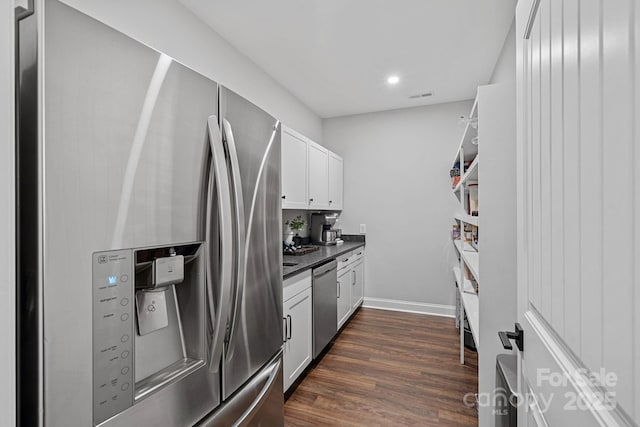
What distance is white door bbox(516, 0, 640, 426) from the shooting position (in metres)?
0.38

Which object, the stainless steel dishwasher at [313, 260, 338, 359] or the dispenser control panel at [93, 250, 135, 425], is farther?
the stainless steel dishwasher at [313, 260, 338, 359]

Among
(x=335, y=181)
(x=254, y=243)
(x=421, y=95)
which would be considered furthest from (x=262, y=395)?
(x=421, y=95)

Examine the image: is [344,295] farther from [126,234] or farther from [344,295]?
[126,234]

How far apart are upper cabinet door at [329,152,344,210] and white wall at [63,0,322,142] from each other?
2.84 feet

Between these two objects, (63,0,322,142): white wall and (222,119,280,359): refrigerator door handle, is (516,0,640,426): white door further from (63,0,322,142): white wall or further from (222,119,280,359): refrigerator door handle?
(63,0,322,142): white wall

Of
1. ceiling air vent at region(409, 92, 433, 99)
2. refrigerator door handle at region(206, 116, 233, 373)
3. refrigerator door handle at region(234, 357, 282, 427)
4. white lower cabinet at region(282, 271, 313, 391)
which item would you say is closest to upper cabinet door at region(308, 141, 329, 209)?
white lower cabinet at region(282, 271, 313, 391)

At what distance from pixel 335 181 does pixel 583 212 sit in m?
3.40

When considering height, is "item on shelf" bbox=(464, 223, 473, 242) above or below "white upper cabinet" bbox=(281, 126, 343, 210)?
below

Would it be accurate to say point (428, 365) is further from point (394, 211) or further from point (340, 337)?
point (394, 211)

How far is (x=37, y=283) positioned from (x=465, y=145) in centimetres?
284

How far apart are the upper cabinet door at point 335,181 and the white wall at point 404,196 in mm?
160

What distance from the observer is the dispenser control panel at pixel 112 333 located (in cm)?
69

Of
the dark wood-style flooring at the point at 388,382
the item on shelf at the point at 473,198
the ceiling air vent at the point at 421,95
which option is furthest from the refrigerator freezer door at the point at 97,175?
the ceiling air vent at the point at 421,95

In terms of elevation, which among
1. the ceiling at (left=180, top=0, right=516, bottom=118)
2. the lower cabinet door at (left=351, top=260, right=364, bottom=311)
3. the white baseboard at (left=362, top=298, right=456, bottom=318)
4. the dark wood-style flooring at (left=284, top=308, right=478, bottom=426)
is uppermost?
the ceiling at (left=180, top=0, right=516, bottom=118)
